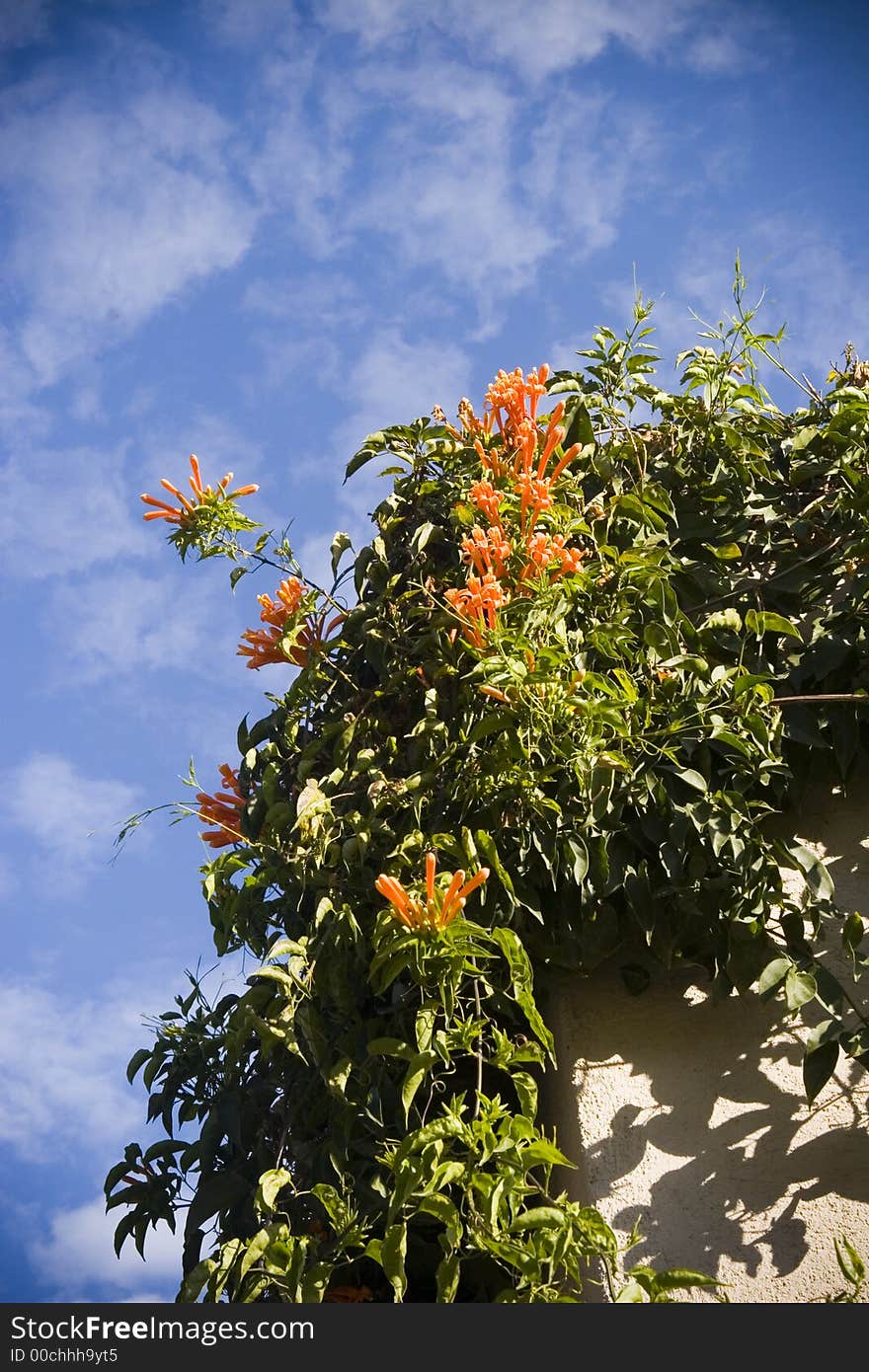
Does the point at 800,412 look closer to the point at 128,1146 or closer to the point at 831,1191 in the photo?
the point at 831,1191

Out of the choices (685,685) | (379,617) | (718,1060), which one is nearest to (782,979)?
(718,1060)

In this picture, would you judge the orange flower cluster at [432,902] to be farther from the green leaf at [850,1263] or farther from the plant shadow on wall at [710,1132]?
the green leaf at [850,1263]

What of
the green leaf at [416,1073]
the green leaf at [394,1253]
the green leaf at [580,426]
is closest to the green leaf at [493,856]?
the green leaf at [416,1073]

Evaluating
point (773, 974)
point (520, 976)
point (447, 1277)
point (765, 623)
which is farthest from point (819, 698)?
point (447, 1277)

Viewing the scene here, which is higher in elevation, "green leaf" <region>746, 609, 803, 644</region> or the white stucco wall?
"green leaf" <region>746, 609, 803, 644</region>

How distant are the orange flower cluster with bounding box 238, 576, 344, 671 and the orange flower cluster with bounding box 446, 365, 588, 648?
37 cm

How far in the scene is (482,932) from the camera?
2076 millimetres

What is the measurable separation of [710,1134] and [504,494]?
1.32m

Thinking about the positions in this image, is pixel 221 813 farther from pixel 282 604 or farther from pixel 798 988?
pixel 798 988

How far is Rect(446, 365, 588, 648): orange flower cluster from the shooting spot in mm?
2406

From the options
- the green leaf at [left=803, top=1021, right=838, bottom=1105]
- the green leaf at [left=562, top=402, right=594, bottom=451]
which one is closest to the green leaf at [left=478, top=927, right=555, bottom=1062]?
the green leaf at [left=803, top=1021, right=838, bottom=1105]

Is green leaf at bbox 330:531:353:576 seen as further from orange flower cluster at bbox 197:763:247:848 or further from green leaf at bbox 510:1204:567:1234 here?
green leaf at bbox 510:1204:567:1234

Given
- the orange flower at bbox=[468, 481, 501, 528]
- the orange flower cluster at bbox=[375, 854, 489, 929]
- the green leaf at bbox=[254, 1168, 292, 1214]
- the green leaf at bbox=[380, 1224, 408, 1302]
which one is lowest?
the green leaf at bbox=[380, 1224, 408, 1302]

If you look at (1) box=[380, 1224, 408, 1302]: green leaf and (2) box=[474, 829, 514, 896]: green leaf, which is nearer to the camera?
(1) box=[380, 1224, 408, 1302]: green leaf
